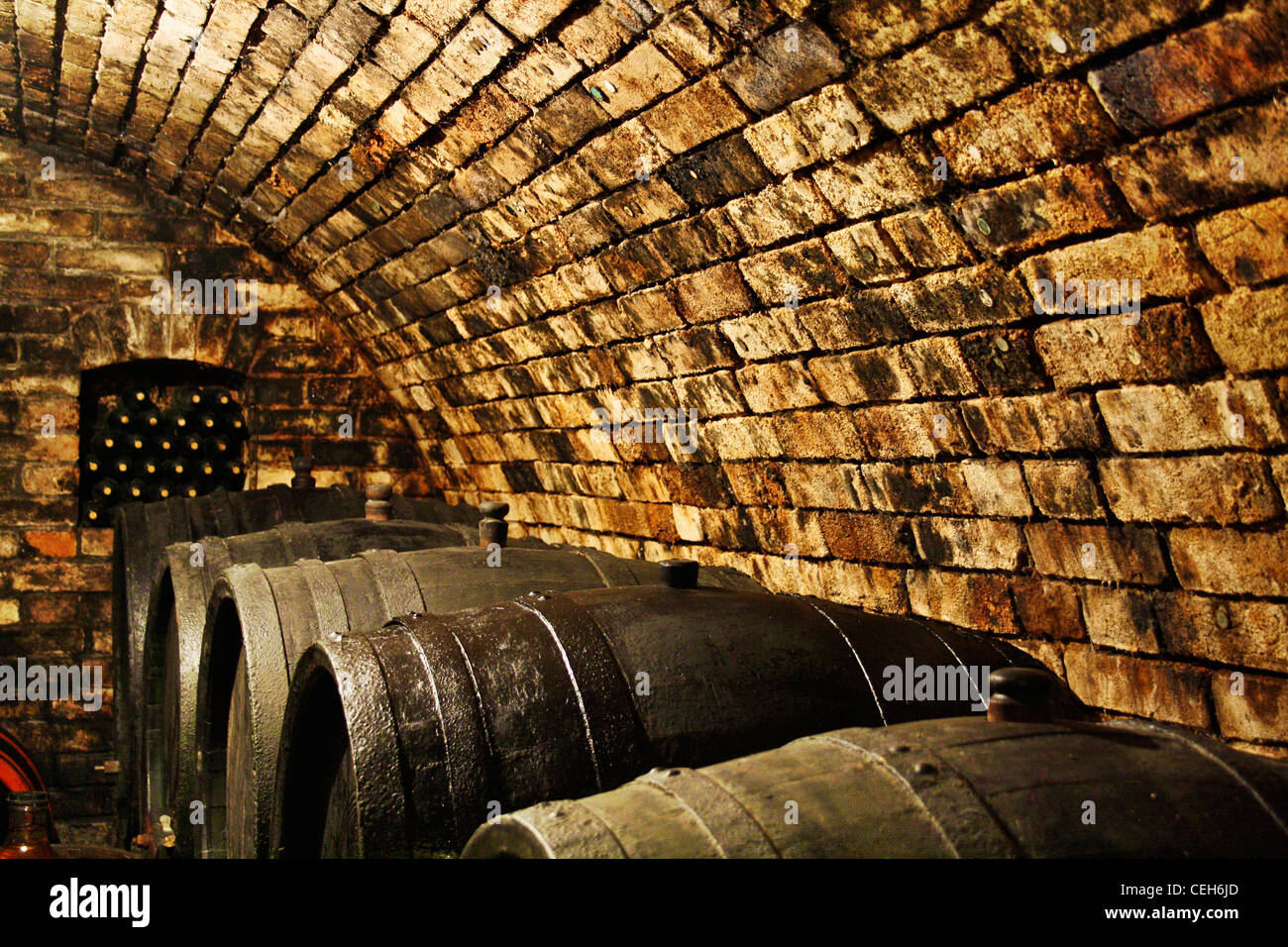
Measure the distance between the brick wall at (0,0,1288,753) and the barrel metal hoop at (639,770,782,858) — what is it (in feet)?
5.16

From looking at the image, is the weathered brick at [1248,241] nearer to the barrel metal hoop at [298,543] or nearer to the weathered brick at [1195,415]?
the weathered brick at [1195,415]

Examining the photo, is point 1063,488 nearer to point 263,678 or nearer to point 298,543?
point 263,678

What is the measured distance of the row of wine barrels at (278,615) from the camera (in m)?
2.88

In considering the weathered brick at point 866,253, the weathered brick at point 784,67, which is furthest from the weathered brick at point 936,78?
the weathered brick at point 866,253

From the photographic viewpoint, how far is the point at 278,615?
304cm

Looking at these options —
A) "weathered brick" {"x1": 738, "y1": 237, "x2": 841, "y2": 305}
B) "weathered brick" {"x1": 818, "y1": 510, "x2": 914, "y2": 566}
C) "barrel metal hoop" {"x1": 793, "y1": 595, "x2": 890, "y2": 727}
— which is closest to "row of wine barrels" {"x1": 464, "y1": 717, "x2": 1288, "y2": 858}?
"barrel metal hoop" {"x1": 793, "y1": 595, "x2": 890, "y2": 727}

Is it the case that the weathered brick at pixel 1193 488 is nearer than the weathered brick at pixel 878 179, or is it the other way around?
the weathered brick at pixel 1193 488

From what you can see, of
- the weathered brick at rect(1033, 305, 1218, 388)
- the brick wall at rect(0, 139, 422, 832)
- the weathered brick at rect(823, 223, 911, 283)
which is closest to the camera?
the weathered brick at rect(1033, 305, 1218, 388)

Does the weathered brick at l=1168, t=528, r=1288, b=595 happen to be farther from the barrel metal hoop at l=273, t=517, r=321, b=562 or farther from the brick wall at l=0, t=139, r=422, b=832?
the brick wall at l=0, t=139, r=422, b=832

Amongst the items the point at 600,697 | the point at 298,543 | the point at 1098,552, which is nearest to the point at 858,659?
the point at 600,697

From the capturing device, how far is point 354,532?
14.3 ft

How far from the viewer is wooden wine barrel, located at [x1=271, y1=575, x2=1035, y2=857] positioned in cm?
212

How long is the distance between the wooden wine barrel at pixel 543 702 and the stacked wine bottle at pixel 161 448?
215 inches
